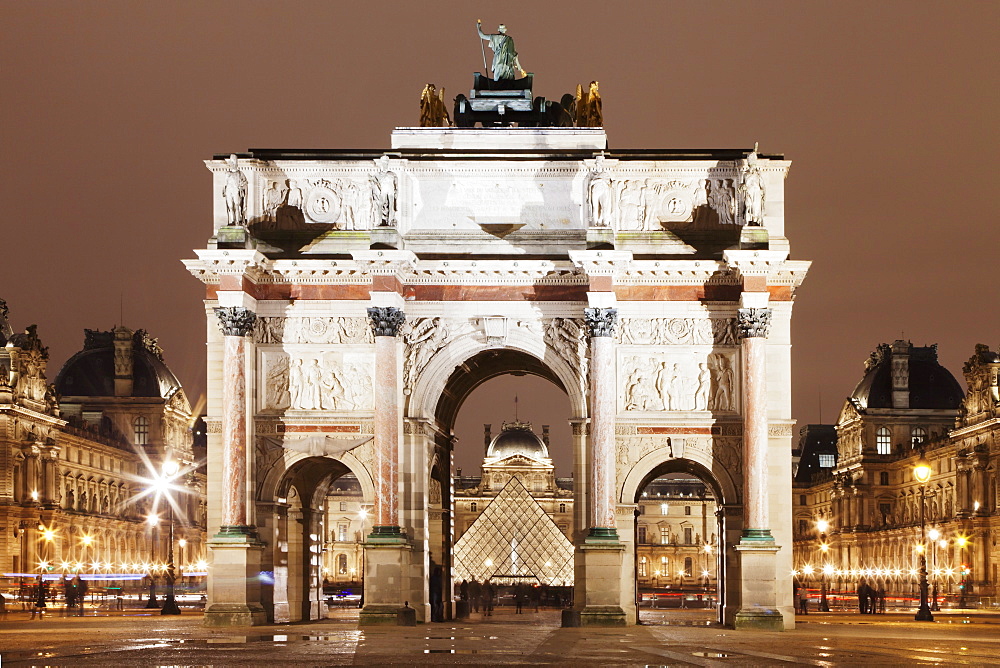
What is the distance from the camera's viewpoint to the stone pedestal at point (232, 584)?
36688 mm

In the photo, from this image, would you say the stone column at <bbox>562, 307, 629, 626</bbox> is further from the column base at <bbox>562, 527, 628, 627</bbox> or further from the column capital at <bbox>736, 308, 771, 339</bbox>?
the column capital at <bbox>736, 308, 771, 339</bbox>

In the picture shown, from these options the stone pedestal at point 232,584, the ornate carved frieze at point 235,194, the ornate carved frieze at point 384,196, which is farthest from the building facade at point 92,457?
the ornate carved frieze at point 384,196

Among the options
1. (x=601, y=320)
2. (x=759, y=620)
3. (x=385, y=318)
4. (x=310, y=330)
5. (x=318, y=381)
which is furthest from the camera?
(x=310, y=330)

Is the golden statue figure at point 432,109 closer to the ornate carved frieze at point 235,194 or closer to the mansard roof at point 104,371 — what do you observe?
the ornate carved frieze at point 235,194

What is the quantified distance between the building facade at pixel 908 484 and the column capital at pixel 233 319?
60272 millimetres

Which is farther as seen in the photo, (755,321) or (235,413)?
(235,413)

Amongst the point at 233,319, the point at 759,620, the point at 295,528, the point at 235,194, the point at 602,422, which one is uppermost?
the point at 235,194

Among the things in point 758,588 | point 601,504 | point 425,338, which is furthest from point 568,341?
point 758,588

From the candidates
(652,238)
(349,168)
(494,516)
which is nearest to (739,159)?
(652,238)

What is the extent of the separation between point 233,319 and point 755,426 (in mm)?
12481

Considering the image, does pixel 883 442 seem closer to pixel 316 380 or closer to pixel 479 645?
pixel 316 380

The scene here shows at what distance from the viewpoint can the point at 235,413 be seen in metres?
37.6

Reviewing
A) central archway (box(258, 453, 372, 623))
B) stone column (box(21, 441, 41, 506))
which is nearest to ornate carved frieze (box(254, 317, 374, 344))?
central archway (box(258, 453, 372, 623))

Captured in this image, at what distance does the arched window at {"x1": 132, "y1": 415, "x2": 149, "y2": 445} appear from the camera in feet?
377
